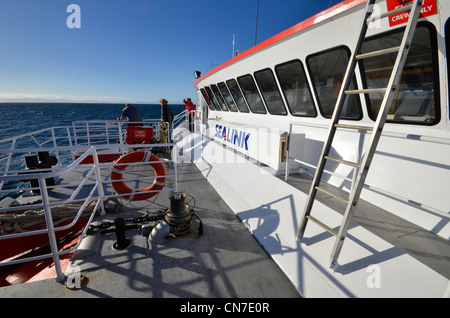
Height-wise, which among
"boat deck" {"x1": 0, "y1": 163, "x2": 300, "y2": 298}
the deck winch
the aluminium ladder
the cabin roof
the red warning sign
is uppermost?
the cabin roof

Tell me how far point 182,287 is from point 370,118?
314 cm

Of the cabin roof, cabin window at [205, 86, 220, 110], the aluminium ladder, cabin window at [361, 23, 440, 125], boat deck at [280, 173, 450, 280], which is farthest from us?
cabin window at [205, 86, 220, 110]

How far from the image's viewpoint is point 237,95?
620cm

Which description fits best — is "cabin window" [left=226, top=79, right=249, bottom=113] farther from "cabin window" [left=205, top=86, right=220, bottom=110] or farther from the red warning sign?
the red warning sign

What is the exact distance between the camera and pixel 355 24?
2607 mm

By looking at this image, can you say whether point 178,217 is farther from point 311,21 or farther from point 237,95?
point 237,95

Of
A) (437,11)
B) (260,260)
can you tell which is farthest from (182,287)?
(437,11)

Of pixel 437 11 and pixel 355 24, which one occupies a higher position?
pixel 355 24

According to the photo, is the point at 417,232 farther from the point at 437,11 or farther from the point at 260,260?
the point at 437,11

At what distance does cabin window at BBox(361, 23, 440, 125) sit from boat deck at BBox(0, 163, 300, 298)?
7.78ft

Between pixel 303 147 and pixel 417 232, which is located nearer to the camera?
pixel 417 232

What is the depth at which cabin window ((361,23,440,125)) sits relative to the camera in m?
2.14

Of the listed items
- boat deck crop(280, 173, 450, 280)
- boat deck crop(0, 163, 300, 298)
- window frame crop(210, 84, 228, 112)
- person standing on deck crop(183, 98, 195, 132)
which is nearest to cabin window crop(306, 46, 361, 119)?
boat deck crop(280, 173, 450, 280)
